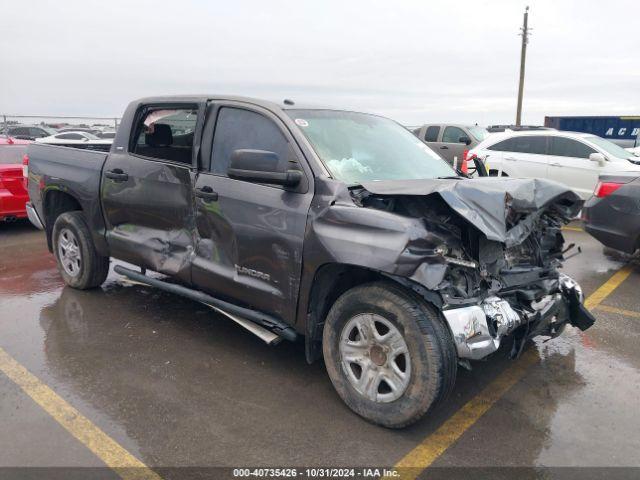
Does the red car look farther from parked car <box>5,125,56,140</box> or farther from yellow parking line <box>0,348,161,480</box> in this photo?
parked car <box>5,125,56,140</box>

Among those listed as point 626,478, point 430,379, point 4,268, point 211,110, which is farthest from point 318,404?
point 4,268

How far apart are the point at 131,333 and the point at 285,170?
206 cm

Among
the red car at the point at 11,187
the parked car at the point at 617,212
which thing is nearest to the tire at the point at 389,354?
the parked car at the point at 617,212

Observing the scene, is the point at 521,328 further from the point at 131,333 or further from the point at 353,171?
the point at 131,333

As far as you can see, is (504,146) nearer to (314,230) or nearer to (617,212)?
(617,212)

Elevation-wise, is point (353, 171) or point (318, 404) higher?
point (353, 171)

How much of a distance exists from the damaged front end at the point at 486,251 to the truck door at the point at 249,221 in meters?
0.54

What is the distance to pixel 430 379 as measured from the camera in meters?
2.91

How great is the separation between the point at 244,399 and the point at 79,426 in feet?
3.22

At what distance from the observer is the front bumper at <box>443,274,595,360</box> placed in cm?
296

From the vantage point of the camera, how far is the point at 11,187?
816cm

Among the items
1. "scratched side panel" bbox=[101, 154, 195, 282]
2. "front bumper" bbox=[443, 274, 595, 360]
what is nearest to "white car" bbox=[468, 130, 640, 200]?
"front bumper" bbox=[443, 274, 595, 360]

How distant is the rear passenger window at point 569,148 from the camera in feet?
33.1

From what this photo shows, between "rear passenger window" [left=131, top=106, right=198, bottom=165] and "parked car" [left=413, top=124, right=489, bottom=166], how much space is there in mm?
11384
